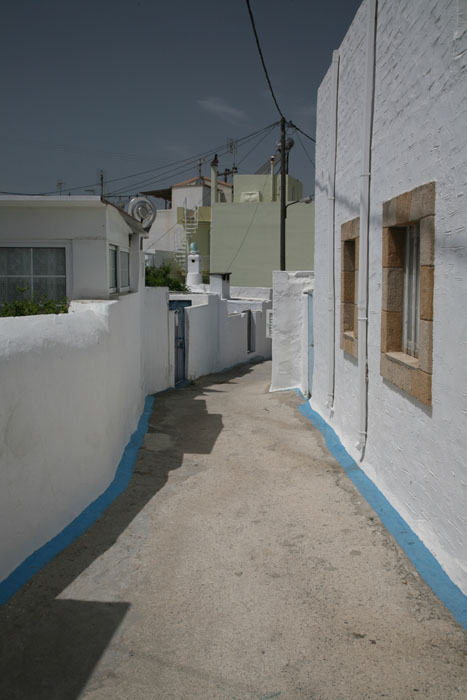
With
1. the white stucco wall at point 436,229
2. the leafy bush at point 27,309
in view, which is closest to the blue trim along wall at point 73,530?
the leafy bush at point 27,309

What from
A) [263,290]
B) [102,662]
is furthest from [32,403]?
[263,290]

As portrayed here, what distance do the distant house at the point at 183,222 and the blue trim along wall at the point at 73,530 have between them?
29784 millimetres

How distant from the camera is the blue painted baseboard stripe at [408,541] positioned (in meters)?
4.34

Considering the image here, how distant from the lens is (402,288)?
6.36 m

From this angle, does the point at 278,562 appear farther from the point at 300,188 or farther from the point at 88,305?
the point at 300,188

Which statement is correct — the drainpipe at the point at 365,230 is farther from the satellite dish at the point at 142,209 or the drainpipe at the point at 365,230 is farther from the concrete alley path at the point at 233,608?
the satellite dish at the point at 142,209

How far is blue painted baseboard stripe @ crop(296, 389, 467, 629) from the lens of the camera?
14.2 feet

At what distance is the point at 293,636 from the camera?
409 centimetres

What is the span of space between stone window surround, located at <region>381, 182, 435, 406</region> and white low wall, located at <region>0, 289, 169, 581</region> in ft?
9.98

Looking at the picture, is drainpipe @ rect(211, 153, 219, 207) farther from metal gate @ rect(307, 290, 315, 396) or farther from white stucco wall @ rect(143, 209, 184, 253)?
metal gate @ rect(307, 290, 315, 396)

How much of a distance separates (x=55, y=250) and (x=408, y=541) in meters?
6.41

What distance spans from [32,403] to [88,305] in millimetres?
2728

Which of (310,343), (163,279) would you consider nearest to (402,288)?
(310,343)

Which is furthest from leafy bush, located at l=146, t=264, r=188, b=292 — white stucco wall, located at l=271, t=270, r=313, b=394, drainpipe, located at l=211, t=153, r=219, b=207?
white stucco wall, located at l=271, t=270, r=313, b=394
